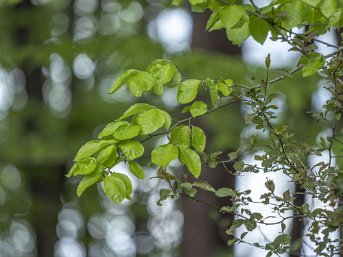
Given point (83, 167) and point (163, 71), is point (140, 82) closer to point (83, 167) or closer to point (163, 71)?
point (163, 71)

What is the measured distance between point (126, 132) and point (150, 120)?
9 centimetres

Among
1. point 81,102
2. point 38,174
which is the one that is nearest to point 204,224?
point 81,102

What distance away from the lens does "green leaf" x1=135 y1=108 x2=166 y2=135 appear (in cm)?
209

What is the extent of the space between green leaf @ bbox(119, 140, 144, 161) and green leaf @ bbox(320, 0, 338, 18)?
691 millimetres

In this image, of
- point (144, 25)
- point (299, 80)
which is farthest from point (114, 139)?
point (144, 25)

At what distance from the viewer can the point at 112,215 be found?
15.0 meters

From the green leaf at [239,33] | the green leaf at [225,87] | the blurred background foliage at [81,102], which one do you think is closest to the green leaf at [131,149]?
the green leaf at [225,87]

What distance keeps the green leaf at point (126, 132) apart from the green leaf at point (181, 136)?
0.41 feet

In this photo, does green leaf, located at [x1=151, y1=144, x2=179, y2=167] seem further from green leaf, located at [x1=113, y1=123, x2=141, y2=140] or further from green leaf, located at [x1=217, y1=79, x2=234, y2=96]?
green leaf, located at [x1=217, y1=79, x2=234, y2=96]

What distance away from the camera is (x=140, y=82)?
219 centimetres

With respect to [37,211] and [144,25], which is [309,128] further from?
[144,25]

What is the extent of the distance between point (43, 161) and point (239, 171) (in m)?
5.92

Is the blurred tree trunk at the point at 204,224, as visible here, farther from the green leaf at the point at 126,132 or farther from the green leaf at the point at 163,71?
the green leaf at the point at 126,132

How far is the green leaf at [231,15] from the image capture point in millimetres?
2238
